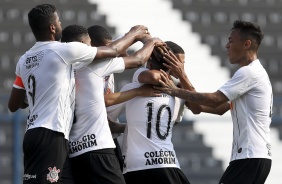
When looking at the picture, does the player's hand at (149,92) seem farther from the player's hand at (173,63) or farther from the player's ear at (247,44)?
the player's ear at (247,44)

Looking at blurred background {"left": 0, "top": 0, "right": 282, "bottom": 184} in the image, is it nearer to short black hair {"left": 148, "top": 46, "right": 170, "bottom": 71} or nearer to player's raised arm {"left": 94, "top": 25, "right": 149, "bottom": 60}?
short black hair {"left": 148, "top": 46, "right": 170, "bottom": 71}

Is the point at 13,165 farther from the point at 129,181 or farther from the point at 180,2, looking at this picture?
the point at 180,2

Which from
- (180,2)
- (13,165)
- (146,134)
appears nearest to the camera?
(146,134)

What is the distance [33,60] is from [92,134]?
0.66 meters

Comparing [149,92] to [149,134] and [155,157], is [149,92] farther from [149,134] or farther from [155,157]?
[155,157]

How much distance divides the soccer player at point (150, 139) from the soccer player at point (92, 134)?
0.95ft

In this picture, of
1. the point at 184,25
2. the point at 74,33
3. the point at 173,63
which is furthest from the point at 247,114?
the point at 184,25

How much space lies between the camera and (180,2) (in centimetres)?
1703

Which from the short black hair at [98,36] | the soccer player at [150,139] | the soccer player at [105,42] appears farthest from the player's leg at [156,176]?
the short black hair at [98,36]

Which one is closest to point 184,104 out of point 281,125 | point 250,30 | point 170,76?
point 170,76

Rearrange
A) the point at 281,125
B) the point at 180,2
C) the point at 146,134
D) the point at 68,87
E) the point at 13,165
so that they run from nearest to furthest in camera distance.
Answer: the point at 68,87 → the point at 146,134 → the point at 13,165 → the point at 281,125 → the point at 180,2

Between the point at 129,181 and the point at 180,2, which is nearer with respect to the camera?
the point at 129,181

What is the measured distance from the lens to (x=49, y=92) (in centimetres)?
637

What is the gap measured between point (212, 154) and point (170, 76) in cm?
622
